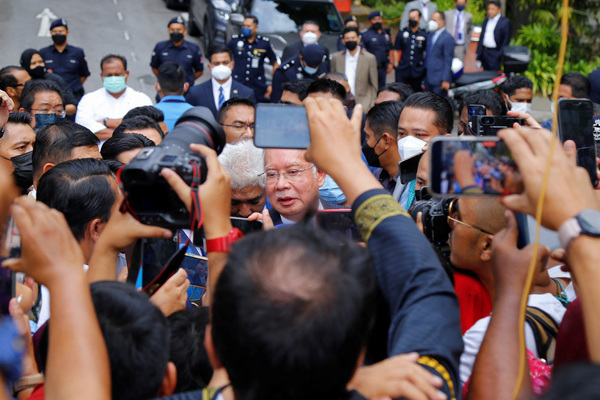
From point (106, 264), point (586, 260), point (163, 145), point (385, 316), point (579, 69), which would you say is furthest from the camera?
point (579, 69)

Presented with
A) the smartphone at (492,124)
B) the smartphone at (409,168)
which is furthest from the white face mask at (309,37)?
the smartphone at (492,124)

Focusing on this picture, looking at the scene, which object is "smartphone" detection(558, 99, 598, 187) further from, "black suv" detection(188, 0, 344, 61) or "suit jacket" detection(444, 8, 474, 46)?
"suit jacket" detection(444, 8, 474, 46)

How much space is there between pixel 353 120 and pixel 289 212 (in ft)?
5.89

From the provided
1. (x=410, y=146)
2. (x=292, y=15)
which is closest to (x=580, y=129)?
(x=410, y=146)

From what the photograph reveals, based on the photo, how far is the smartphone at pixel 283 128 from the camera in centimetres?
170

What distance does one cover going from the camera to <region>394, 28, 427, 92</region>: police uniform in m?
11.2

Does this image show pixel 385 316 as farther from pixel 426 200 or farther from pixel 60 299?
pixel 426 200

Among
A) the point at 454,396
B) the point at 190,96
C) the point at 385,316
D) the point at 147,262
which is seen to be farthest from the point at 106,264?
the point at 190,96

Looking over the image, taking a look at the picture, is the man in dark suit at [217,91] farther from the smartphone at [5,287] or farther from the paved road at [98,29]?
the smartphone at [5,287]

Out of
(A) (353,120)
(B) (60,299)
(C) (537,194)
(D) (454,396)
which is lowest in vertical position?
(D) (454,396)

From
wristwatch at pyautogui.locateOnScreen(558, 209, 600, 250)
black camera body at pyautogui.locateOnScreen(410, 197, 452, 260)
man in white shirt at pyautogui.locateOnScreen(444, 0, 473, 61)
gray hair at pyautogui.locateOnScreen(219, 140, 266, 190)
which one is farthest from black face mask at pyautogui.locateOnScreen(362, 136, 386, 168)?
man in white shirt at pyautogui.locateOnScreen(444, 0, 473, 61)

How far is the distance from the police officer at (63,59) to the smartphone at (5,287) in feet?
26.0

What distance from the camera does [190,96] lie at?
300 inches

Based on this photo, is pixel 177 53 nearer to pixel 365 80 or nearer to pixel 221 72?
pixel 221 72
